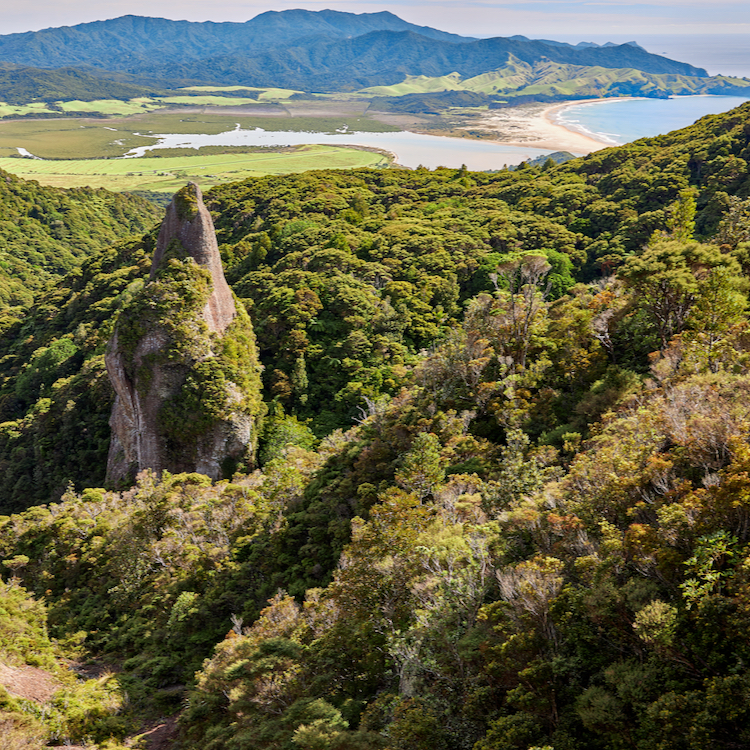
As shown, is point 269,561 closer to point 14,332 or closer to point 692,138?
point 14,332

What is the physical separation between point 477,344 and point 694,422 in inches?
736

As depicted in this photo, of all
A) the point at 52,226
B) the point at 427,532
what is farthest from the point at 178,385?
the point at 52,226

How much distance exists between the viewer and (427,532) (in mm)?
18562

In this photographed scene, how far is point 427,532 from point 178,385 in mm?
28593

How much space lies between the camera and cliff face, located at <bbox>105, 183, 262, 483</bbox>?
40.9 m

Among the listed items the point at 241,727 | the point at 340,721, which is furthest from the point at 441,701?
the point at 241,727

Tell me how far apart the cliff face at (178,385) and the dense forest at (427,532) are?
2.50 metres

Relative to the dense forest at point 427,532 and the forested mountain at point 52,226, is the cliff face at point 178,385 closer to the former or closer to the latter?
the dense forest at point 427,532

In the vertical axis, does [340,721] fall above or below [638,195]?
below

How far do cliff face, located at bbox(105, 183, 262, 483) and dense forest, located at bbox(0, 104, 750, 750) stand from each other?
8.21 feet

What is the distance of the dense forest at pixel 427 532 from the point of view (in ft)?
37.1

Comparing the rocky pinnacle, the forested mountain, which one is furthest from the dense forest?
the forested mountain

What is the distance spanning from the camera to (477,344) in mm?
31875

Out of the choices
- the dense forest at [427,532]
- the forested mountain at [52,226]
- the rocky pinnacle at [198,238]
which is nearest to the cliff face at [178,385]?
the rocky pinnacle at [198,238]
